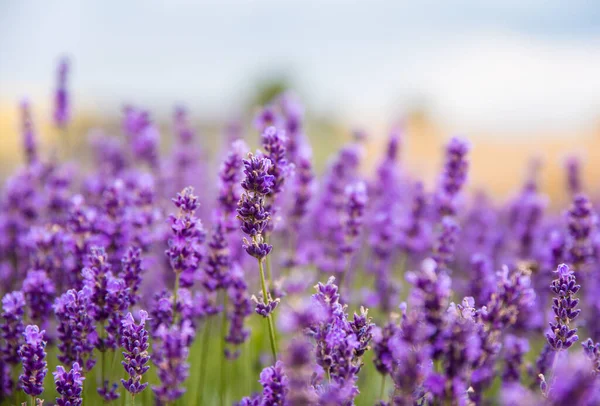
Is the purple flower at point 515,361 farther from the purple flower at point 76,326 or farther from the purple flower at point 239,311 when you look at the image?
the purple flower at point 76,326

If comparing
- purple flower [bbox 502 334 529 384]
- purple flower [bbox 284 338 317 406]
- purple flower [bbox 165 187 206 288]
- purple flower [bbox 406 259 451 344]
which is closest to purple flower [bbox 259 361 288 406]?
purple flower [bbox 284 338 317 406]

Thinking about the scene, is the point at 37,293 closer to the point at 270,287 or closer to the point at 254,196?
the point at 270,287

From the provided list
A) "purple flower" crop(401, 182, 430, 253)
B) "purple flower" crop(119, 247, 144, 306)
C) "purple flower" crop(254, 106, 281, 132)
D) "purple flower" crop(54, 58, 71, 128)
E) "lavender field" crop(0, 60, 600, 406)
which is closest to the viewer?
"lavender field" crop(0, 60, 600, 406)

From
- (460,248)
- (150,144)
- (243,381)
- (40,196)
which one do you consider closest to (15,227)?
(40,196)

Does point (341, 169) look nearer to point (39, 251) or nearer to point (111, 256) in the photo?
point (111, 256)

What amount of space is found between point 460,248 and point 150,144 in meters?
3.14

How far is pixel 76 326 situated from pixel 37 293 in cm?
57

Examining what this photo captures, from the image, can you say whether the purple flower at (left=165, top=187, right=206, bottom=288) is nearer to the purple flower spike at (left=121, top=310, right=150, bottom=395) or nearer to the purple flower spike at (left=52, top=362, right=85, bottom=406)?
the purple flower spike at (left=121, top=310, right=150, bottom=395)

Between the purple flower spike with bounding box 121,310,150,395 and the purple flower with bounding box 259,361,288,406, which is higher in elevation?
the purple flower spike with bounding box 121,310,150,395

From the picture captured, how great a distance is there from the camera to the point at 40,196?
4.40 m

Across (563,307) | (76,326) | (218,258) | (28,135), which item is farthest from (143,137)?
(563,307)

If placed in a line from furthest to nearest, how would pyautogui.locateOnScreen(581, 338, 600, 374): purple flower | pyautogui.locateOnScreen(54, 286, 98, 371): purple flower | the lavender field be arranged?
pyautogui.locateOnScreen(54, 286, 98, 371): purple flower < pyautogui.locateOnScreen(581, 338, 600, 374): purple flower < the lavender field

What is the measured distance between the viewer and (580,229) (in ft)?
9.69

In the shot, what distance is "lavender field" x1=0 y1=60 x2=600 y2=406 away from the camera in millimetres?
1752
